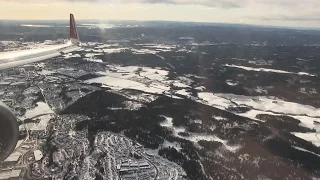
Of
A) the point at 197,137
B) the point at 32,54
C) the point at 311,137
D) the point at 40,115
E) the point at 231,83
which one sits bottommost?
the point at 311,137

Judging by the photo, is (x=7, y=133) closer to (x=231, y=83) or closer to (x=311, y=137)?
(x=311, y=137)

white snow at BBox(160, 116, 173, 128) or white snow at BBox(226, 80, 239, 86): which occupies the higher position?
white snow at BBox(226, 80, 239, 86)

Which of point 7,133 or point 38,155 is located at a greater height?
point 7,133

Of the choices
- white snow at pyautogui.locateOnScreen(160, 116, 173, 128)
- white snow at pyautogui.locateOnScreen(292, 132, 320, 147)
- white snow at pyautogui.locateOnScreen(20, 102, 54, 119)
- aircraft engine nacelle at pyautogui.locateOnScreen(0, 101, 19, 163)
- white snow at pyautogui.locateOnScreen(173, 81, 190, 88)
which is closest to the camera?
aircraft engine nacelle at pyautogui.locateOnScreen(0, 101, 19, 163)

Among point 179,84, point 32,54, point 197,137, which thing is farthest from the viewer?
point 179,84

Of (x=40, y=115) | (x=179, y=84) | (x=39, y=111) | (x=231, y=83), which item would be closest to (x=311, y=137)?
(x=231, y=83)

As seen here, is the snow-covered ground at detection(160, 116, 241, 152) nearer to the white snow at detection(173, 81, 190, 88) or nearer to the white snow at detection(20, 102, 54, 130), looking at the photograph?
the white snow at detection(20, 102, 54, 130)

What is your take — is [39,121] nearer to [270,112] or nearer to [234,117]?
[234,117]

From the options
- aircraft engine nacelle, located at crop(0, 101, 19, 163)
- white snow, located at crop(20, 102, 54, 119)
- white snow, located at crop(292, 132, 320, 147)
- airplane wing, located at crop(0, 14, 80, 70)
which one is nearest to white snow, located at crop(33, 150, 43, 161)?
airplane wing, located at crop(0, 14, 80, 70)

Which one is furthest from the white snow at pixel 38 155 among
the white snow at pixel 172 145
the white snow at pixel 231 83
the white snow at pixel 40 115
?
the white snow at pixel 231 83
